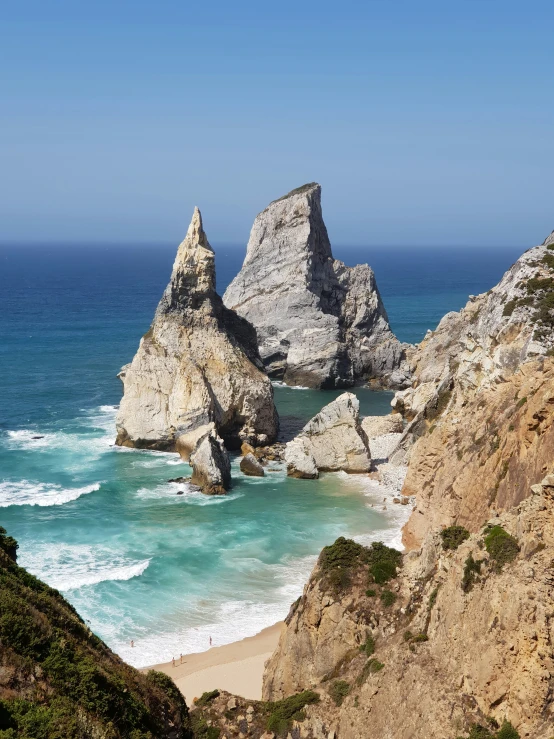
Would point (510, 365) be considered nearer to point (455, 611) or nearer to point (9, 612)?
point (455, 611)

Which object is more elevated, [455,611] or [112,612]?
[455,611]

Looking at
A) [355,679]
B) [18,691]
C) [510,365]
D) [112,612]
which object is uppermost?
[510,365]

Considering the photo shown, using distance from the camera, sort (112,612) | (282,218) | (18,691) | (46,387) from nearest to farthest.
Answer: (18,691) < (112,612) < (46,387) < (282,218)

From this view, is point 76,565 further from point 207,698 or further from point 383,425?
point 383,425

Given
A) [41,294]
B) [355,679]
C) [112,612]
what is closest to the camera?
[355,679]

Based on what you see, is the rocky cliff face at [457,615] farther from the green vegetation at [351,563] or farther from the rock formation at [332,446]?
the rock formation at [332,446]

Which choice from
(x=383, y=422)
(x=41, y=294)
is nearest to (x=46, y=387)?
(x=383, y=422)
